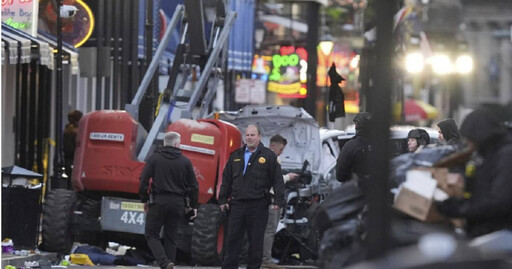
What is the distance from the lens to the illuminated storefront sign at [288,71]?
48.7 metres

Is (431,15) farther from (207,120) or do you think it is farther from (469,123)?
(469,123)

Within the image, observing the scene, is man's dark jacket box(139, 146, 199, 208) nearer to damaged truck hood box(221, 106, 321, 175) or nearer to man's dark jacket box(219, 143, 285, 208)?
man's dark jacket box(219, 143, 285, 208)

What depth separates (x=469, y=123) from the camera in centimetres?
887

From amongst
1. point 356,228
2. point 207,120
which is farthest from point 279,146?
point 356,228

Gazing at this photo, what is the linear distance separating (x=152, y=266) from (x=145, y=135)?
6.41 feet

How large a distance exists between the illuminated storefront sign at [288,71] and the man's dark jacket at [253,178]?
33122 millimetres

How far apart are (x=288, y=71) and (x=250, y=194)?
34.5 meters

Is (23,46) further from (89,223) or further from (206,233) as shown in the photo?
(206,233)

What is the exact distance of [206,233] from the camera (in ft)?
55.9

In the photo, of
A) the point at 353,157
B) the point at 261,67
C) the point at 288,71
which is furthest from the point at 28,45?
the point at 288,71

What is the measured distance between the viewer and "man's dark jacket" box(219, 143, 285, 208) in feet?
48.6

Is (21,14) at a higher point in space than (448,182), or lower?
higher

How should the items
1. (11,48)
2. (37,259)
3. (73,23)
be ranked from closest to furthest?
1. (37,259)
2. (11,48)
3. (73,23)

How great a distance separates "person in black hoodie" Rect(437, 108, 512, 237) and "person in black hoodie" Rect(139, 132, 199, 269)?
22.3ft
